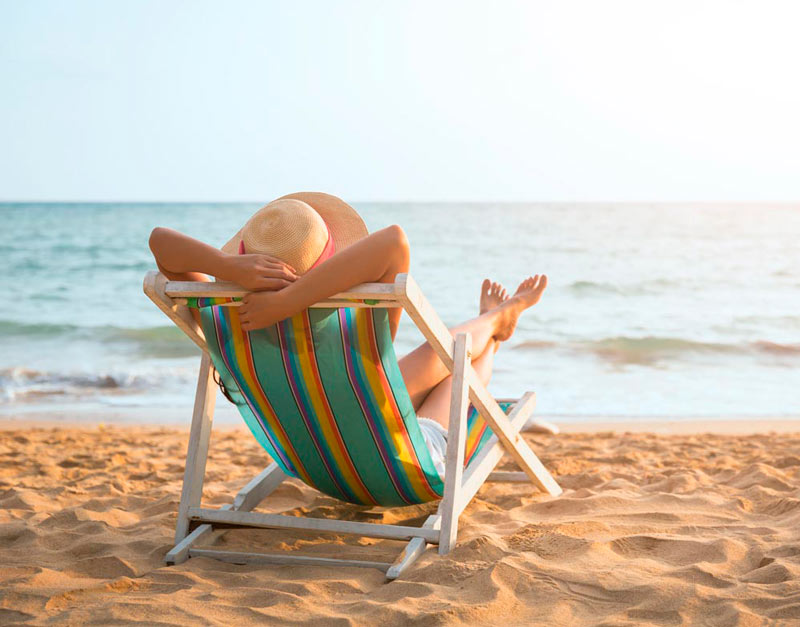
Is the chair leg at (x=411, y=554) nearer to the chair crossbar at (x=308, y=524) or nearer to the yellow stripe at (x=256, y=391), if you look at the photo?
the chair crossbar at (x=308, y=524)

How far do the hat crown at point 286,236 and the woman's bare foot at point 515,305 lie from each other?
1.26 m

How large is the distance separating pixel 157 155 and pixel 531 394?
99.6 ft

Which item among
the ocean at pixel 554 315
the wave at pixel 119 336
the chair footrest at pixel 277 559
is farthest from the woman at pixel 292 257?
the wave at pixel 119 336

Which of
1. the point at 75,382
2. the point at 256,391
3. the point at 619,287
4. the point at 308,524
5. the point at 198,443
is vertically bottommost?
the point at 75,382

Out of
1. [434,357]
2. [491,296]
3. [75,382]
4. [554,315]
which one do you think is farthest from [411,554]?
[554,315]

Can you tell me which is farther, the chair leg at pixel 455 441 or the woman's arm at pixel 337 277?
the chair leg at pixel 455 441

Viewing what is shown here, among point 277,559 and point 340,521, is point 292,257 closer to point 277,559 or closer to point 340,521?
point 340,521

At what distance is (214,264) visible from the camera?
7.64 feet

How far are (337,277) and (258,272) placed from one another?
0.23 meters

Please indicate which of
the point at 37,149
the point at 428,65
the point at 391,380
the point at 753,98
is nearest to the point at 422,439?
the point at 391,380

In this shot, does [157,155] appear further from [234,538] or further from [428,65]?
[234,538]

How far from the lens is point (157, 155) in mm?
Answer: 31516

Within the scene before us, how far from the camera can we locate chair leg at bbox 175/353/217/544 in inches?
106

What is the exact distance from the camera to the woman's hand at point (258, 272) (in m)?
2.26
